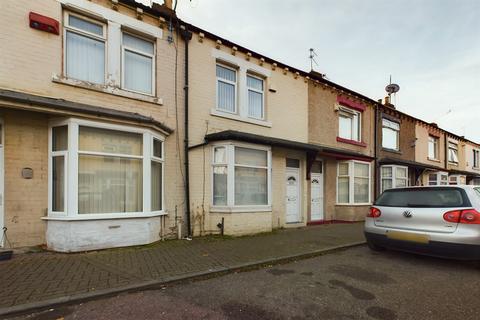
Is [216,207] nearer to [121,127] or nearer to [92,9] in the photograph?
[121,127]

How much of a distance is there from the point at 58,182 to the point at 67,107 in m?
1.75

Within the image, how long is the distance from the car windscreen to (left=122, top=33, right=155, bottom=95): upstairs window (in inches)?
260

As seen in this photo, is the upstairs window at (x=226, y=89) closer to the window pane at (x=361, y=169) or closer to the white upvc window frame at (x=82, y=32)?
the white upvc window frame at (x=82, y=32)

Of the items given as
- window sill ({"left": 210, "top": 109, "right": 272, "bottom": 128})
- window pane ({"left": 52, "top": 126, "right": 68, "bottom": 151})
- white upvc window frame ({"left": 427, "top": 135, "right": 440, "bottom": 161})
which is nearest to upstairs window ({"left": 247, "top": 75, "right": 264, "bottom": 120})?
window sill ({"left": 210, "top": 109, "right": 272, "bottom": 128})

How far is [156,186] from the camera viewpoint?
7.59m

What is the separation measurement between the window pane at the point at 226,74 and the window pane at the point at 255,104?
0.78 meters

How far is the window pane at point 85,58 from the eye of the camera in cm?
663

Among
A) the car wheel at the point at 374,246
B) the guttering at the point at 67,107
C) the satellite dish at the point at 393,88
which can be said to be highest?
the satellite dish at the point at 393,88

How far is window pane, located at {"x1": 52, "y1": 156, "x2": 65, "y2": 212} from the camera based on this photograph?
6258 millimetres

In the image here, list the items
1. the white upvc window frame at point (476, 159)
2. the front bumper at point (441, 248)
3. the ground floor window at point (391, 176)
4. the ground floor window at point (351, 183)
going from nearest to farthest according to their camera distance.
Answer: the front bumper at point (441, 248) → the ground floor window at point (351, 183) → the ground floor window at point (391, 176) → the white upvc window frame at point (476, 159)

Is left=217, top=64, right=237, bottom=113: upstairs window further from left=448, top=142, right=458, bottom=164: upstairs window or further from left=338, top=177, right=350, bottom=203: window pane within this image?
left=448, top=142, right=458, bottom=164: upstairs window

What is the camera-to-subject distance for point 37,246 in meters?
6.11

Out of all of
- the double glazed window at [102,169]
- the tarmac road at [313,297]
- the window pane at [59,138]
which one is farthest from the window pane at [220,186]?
the window pane at [59,138]

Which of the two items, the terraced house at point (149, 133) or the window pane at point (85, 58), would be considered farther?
the window pane at point (85, 58)
